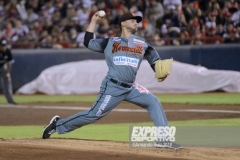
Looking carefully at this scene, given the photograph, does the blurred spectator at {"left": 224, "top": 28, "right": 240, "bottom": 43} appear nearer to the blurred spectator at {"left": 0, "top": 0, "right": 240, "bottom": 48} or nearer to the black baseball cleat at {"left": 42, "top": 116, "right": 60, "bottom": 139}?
the blurred spectator at {"left": 0, "top": 0, "right": 240, "bottom": 48}

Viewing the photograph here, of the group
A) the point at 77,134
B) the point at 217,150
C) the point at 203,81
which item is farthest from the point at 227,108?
the point at 217,150

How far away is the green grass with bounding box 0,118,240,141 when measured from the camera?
31.8ft

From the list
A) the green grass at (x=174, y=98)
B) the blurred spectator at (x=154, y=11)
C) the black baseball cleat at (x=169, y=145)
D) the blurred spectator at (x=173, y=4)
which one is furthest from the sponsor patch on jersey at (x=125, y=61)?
the blurred spectator at (x=154, y=11)

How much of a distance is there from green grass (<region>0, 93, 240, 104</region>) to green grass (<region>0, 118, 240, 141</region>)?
4475 mm

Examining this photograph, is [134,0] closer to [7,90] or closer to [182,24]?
[182,24]

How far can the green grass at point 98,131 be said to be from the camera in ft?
31.8

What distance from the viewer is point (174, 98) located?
17688 millimetres

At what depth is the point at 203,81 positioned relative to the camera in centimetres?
1895

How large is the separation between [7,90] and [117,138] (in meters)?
8.05

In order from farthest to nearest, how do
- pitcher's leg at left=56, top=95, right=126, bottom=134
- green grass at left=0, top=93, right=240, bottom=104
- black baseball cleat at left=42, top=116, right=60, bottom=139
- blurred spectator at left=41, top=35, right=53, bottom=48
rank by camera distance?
1. blurred spectator at left=41, top=35, right=53, bottom=48
2. green grass at left=0, top=93, right=240, bottom=104
3. black baseball cleat at left=42, top=116, right=60, bottom=139
4. pitcher's leg at left=56, top=95, right=126, bottom=134

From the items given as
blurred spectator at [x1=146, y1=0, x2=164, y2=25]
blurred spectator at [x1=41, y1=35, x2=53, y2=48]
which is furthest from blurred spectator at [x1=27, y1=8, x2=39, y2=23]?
blurred spectator at [x1=146, y1=0, x2=164, y2=25]

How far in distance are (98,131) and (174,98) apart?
7538 millimetres

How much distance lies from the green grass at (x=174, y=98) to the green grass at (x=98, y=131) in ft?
14.7

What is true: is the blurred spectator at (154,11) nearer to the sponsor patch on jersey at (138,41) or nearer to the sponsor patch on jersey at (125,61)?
the sponsor patch on jersey at (138,41)
